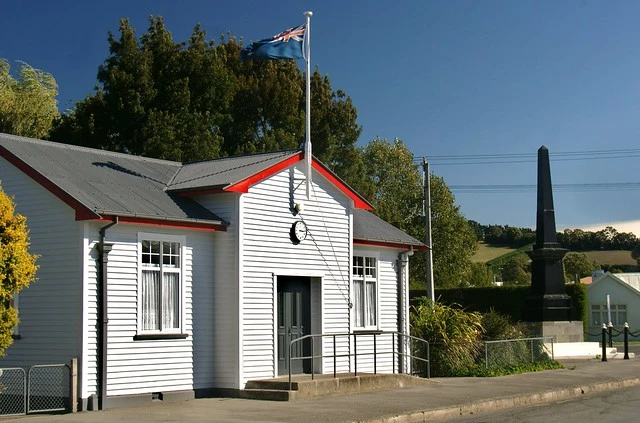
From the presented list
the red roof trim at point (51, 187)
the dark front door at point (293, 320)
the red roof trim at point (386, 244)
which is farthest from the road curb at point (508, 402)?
the red roof trim at point (51, 187)

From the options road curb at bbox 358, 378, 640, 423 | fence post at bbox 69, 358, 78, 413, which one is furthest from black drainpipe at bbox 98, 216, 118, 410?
road curb at bbox 358, 378, 640, 423

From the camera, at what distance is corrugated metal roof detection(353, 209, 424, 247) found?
2353cm

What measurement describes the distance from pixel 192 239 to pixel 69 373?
3816mm

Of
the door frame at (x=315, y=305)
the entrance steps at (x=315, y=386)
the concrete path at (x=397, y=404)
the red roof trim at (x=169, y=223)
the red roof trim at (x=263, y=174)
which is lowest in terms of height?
the concrete path at (x=397, y=404)

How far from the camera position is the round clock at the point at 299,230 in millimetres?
20494

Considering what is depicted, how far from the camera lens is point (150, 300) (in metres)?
18.0

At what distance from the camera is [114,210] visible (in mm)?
17062

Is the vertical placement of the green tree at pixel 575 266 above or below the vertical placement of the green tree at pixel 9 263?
above

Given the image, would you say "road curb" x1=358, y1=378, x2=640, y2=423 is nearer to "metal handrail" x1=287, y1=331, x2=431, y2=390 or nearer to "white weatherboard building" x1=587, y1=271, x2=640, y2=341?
"metal handrail" x1=287, y1=331, x2=431, y2=390

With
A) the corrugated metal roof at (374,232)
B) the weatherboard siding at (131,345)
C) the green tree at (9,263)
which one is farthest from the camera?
the corrugated metal roof at (374,232)

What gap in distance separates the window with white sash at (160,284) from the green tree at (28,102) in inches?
1031

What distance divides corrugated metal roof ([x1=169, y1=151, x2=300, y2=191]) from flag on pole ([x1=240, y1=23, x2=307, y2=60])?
2261mm

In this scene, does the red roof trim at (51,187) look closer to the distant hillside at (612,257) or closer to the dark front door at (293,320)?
the dark front door at (293,320)

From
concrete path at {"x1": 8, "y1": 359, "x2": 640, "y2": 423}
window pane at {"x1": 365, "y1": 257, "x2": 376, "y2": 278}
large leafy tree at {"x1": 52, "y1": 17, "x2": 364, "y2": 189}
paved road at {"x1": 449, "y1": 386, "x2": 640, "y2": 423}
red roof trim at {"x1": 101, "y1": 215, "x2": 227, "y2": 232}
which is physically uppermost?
large leafy tree at {"x1": 52, "y1": 17, "x2": 364, "y2": 189}
